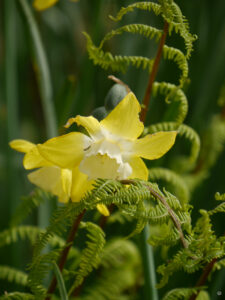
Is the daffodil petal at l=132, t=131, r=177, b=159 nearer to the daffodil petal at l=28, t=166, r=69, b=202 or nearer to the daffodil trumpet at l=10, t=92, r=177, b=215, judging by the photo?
the daffodil trumpet at l=10, t=92, r=177, b=215

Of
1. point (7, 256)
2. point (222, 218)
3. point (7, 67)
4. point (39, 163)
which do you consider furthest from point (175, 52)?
point (7, 256)

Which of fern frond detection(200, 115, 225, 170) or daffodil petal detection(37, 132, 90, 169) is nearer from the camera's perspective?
daffodil petal detection(37, 132, 90, 169)

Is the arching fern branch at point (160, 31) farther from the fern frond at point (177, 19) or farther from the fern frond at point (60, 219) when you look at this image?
the fern frond at point (60, 219)

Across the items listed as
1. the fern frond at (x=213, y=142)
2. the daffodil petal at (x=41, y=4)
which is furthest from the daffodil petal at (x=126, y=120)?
the fern frond at (x=213, y=142)

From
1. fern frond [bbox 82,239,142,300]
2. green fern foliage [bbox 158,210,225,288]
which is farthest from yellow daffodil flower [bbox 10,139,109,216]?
fern frond [bbox 82,239,142,300]

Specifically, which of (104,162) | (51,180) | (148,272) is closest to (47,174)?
(51,180)

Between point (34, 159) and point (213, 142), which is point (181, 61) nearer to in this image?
point (34, 159)
